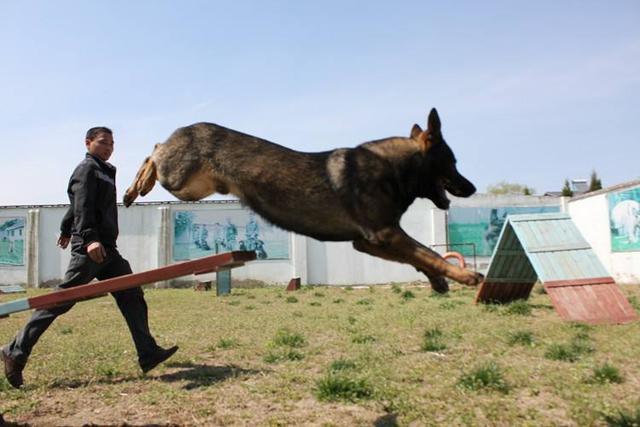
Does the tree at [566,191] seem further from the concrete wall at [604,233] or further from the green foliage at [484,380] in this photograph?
the green foliage at [484,380]

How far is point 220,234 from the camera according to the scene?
24906 mm

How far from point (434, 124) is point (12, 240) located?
2738 cm

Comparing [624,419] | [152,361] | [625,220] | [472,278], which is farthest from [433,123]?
[625,220]

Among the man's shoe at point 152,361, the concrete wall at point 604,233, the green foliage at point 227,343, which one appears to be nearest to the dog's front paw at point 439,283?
the man's shoe at point 152,361

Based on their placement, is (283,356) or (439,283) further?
(283,356)

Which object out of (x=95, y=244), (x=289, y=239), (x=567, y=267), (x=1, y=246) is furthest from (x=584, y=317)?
(x=1, y=246)

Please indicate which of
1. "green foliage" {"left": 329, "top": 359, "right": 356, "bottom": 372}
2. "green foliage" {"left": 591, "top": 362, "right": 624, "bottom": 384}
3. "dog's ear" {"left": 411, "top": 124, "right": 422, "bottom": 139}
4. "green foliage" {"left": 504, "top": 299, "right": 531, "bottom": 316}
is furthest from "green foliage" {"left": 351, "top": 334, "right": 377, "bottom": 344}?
"dog's ear" {"left": 411, "top": 124, "right": 422, "bottom": 139}

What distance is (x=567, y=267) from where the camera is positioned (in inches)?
347

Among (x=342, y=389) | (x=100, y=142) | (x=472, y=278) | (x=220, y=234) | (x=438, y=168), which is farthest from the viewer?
(x=220, y=234)

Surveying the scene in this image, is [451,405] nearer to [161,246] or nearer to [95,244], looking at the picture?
[95,244]

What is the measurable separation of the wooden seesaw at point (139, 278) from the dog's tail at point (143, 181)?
2.03 feet

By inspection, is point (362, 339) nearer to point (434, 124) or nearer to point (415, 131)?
point (415, 131)

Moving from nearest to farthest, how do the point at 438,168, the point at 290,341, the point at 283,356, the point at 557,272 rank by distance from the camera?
the point at 438,168, the point at 283,356, the point at 290,341, the point at 557,272

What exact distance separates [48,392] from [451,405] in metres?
3.77
